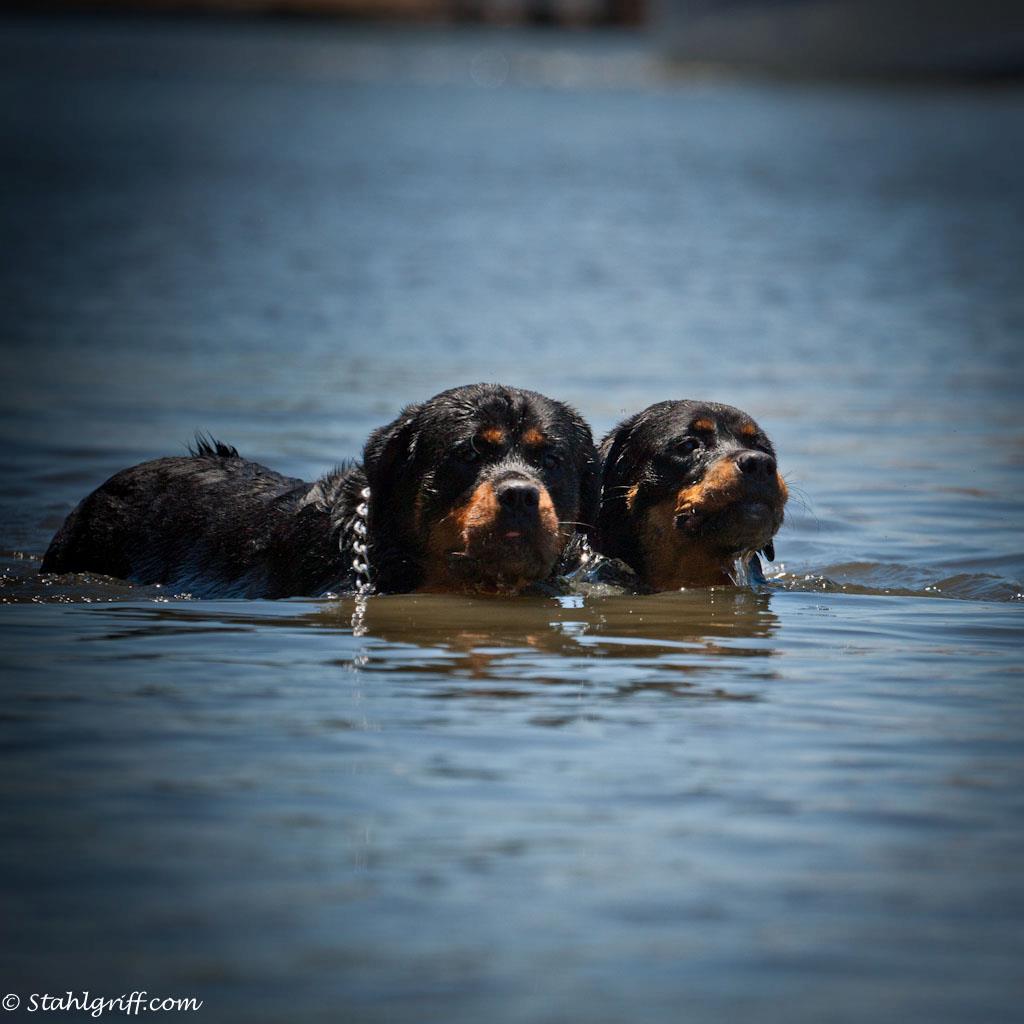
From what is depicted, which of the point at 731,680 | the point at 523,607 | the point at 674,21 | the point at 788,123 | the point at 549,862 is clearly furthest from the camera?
the point at 674,21

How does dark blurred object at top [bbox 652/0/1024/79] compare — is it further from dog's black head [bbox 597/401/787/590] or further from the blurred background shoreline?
dog's black head [bbox 597/401/787/590]

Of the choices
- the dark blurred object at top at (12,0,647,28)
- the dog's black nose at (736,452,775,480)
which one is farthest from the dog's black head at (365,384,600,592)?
the dark blurred object at top at (12,0,647,28)

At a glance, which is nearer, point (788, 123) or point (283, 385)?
point (283, 385)

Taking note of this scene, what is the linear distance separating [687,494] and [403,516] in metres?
1.28

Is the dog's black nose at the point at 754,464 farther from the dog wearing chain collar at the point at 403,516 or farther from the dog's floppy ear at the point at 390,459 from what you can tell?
the dog's floppy ear at the point at 390,459

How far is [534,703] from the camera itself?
20.2 feet

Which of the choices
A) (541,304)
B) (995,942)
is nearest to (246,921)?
(995,942)

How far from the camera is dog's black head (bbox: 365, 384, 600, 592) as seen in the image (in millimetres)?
7688

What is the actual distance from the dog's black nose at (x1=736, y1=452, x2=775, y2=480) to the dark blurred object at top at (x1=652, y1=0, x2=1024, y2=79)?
67.7 metres

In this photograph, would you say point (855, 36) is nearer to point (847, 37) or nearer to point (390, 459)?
point (847, 37)

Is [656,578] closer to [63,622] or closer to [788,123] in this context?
[63,622]

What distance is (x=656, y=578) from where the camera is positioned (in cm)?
873

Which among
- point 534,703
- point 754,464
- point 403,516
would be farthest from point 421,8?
point 534,703

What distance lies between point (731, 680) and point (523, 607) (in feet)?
5.22
